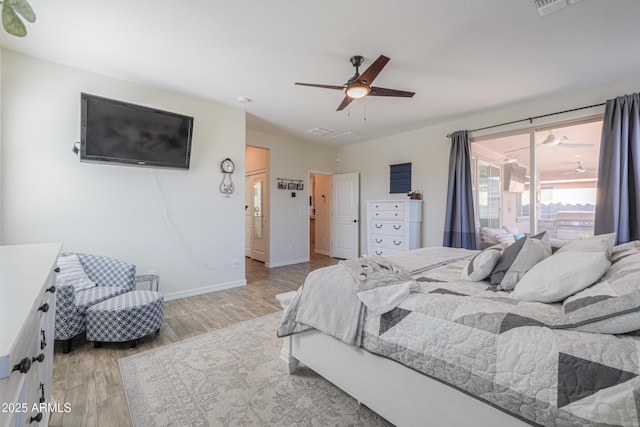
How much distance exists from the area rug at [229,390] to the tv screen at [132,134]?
2.13m

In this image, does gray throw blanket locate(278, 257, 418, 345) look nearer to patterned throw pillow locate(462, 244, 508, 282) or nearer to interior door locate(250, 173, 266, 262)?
patterned throw pillow locate(462, 244, 508, 282)

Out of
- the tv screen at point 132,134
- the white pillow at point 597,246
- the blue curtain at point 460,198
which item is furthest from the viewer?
the blue curtain at point 460,198

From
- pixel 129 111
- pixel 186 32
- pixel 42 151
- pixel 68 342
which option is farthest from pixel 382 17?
pixel 68 342

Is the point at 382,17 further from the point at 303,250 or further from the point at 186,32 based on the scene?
the point at 303,250

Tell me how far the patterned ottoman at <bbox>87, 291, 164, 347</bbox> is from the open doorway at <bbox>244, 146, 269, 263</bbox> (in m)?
3.32

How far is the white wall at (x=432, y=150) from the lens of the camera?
356 cm

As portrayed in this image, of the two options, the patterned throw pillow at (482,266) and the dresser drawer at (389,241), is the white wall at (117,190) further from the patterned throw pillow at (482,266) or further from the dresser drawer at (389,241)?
the patterned throw pillow at (482,266)

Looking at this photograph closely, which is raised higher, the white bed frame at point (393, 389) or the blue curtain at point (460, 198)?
the blue curtain at point (460, 198)

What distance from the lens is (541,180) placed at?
160 inches

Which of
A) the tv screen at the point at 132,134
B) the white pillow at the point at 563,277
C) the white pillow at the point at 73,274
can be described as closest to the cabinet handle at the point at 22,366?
Answer: the white pillow at the point at 563,277

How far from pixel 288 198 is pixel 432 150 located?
3.00 meters

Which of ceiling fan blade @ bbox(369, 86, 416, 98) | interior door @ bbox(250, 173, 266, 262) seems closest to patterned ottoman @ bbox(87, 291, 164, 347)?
ceiling fan blade @ bbox(369, 86, 416, 98)

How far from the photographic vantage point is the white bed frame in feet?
3.81

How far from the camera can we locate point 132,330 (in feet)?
7.89
